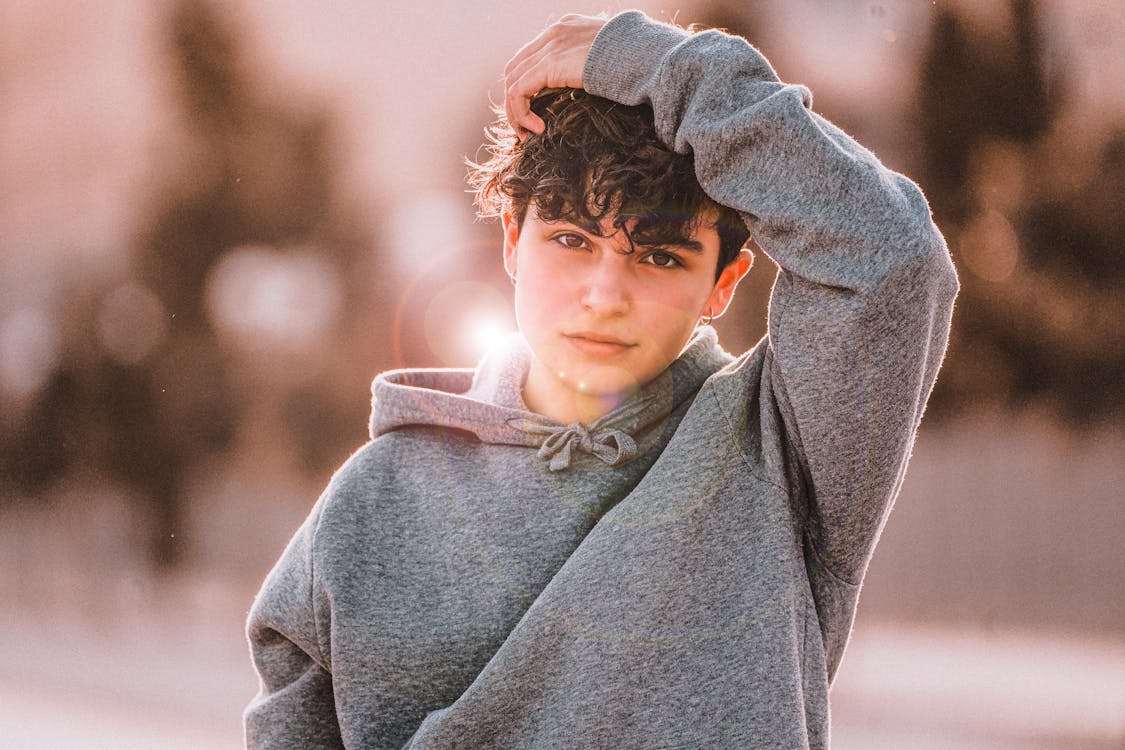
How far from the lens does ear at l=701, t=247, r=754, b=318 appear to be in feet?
6.91

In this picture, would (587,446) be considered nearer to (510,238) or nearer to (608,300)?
(608,300)

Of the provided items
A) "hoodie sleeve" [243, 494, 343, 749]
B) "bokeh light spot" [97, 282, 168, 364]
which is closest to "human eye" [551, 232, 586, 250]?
"hoodie sleeve" [243, 494, 343, 749]

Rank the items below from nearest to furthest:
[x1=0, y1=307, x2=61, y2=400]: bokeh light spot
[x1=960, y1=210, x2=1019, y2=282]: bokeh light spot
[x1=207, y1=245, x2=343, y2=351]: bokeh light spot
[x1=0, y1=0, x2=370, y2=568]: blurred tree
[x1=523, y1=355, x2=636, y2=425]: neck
Answer: [x1=523, y1=355, x2=636, y2=425]: neck < [x1=960, y1=210, x2=1019, y2=282]: bokeh light spot < [x1=0, y1=0, x2=370, y2=568]: blurred tree < [x1=207, y1=245, x2=343, y2=351]: bokeh light spot < [x1=0, y1=307, x2=61, y2=400]: bokeh light spot

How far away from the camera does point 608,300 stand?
1935 mm

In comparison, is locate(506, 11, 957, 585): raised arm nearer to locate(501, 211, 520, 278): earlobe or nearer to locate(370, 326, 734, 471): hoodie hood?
locate(370, 326, 734, 471): hoodie hood

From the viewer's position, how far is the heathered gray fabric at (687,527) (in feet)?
5.88

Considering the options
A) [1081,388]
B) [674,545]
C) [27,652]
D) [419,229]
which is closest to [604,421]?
[674,545]

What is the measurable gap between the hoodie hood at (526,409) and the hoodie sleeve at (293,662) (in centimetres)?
24

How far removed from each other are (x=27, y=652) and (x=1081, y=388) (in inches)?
454

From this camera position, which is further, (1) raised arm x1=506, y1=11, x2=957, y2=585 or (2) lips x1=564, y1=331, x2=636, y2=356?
(2) lips x1=564, y1=331, x2=636, y2=356

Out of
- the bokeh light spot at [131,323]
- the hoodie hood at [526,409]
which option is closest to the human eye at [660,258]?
the hoodie hood at [526,409]

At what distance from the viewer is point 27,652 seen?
13242 mm

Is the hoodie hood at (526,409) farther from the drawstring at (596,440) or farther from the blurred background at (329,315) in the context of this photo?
the blurred background at (329,315)

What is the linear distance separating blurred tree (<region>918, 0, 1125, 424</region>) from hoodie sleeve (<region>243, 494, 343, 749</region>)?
10.4 meters
